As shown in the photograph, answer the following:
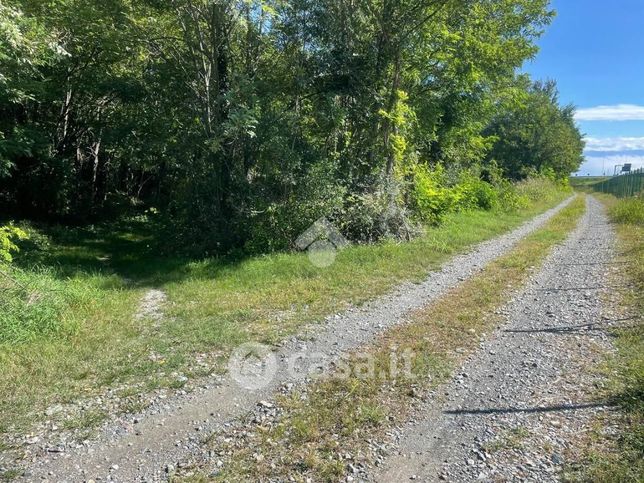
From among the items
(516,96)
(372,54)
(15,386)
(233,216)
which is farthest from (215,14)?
(516,96)

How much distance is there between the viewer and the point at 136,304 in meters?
6.20

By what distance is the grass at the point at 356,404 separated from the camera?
285 cm

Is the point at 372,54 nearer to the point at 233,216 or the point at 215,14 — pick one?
the point at 215,14

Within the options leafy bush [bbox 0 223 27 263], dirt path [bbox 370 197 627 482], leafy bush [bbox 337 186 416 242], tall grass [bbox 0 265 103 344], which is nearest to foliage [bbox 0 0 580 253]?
leafy bush [bbox 337 186 416 242]

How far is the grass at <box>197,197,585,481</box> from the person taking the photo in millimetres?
2846

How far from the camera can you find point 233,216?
9172 mm

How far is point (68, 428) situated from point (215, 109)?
281 inches

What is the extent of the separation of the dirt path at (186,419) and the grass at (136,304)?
335 millimetres

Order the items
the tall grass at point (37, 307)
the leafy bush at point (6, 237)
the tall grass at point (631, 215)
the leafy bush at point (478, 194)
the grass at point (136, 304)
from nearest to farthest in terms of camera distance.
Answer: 1. the grass at point (136, 304)
2. the tall grass at point (37, 307)
3. the leafy bush at point (6, 237)
4. the tall grass at point (631, 215)
5. the leafy bush at point (478, 194)

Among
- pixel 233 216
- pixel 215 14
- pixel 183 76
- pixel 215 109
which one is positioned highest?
pixel 215 14

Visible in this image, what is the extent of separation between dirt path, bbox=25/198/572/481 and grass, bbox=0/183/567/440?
335 mm
